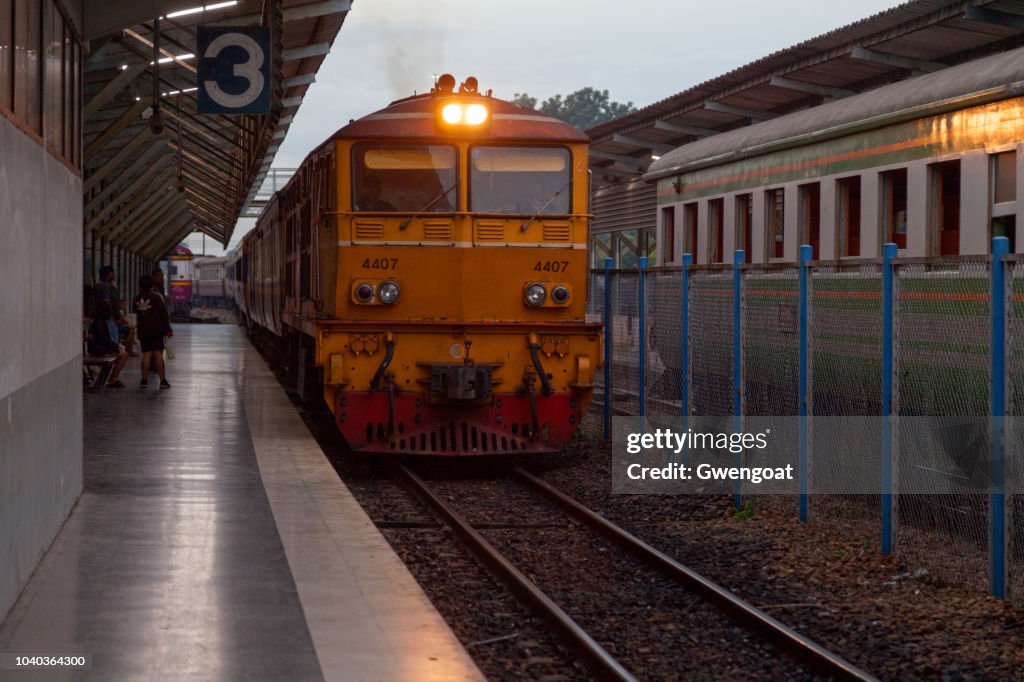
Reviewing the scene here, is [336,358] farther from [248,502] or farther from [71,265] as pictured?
[71,265]

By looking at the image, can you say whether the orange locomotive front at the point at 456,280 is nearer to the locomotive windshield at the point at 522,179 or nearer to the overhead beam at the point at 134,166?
the locomotive windshield at the point at 522,179

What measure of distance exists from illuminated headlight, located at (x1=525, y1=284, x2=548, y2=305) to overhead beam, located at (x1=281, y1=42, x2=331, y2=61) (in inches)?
267

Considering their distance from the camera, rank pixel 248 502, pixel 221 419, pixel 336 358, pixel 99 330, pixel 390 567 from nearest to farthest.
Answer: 1. pixel 390 567
2. pixel 248 502
3. pixel 336 358
4. pixel 221 419
5. pixel 99 330

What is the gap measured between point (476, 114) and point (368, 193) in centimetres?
121

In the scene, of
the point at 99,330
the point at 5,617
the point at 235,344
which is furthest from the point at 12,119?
the point at 235,344

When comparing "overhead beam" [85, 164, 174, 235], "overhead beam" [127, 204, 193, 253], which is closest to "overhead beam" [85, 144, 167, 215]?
"overhead beam" [85, 164, 174, 235]

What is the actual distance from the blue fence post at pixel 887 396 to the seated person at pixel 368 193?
5380 millimetres

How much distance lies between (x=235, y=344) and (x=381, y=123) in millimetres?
21539

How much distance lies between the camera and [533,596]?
24.5 feet

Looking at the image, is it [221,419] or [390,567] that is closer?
[390,567]

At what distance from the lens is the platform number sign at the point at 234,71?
14.2 meters

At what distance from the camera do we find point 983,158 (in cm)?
1002

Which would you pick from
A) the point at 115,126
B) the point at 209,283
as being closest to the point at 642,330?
the point at 115,126

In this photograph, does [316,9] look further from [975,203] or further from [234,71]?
[975,203]
